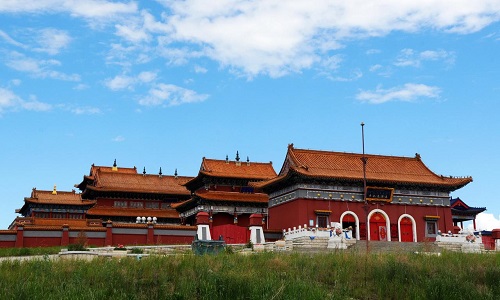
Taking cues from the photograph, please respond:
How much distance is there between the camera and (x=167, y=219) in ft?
208

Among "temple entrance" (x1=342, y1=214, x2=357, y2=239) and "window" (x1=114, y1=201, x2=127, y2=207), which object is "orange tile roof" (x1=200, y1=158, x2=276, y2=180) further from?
"temple entrance" (x1=342, y1=214, x2=357, y2=239)

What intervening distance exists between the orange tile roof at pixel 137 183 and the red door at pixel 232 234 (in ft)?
49.5

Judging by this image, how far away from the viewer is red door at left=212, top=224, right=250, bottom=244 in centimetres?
4900

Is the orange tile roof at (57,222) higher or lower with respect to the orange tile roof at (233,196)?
lower

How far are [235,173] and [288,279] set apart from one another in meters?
39.9

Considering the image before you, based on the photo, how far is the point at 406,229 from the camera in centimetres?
4947

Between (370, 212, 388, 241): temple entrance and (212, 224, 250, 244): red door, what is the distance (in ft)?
31.4

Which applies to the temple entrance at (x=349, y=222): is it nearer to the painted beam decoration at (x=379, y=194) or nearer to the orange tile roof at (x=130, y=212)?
the painted beam decoration at (x=379, y=194)

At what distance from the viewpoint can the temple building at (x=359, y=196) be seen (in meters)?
47.3

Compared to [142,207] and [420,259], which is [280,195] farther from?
[420,259]

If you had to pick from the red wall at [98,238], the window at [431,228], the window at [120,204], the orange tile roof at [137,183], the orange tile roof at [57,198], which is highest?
the orange tile roof at [137,183]

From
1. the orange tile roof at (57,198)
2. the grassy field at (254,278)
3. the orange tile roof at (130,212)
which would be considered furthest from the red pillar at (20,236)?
the grassy field at (254,278)

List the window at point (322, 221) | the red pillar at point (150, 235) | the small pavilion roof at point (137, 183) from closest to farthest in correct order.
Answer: the window at point (322, 221) → the red pillar at point (150, 235) → the small pavilion roof at point (137, 183)

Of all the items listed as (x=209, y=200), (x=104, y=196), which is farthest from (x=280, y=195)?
(x=104, y=196)
